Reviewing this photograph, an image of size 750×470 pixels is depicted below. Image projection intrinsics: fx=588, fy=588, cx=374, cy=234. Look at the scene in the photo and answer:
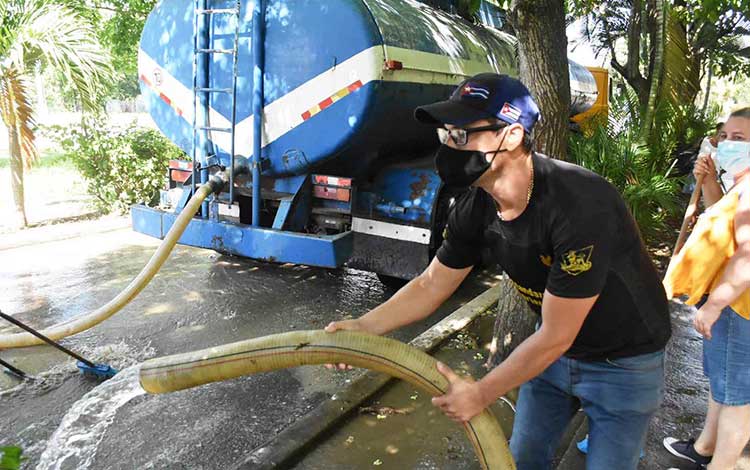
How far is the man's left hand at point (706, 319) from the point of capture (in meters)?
2.38

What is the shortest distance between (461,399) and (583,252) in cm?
57

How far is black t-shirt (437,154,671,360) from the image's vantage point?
1.65 m

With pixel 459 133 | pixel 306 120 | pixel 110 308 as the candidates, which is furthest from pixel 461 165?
pixel 110 308

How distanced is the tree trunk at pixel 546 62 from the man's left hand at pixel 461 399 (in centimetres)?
220

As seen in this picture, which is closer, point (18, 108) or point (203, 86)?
point (203, 86)

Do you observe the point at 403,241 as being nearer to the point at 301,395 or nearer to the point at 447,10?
the point at 301,395

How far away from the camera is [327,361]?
6.63 ft

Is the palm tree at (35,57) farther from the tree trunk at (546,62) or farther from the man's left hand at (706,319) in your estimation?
the man's left hand at (706,319)

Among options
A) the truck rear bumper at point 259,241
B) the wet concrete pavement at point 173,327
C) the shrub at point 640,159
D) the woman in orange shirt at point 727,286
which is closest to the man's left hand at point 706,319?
the woman in orange shirt at point 727,286

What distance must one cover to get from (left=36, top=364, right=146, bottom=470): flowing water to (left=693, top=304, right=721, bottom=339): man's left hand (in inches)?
101

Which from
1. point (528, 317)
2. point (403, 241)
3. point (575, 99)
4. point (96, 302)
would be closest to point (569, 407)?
point (528, 317)

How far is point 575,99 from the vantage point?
909 cm

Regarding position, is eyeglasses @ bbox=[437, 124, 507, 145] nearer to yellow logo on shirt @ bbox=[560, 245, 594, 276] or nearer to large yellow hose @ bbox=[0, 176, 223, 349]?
yellow logo on shirt @ bbox=[560, 245, 594, 276]

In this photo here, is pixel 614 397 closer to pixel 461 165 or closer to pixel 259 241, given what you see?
pixel 461 165
